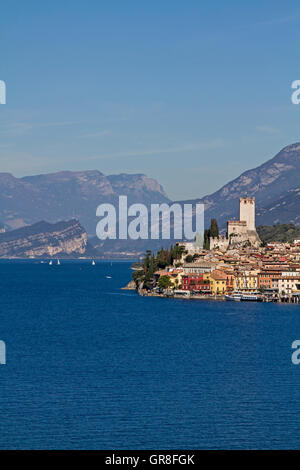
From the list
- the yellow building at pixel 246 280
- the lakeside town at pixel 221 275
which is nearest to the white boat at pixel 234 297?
the lakeside town at pixel 221 275

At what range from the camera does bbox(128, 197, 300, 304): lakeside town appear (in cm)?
9194

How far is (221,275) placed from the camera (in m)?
93.1

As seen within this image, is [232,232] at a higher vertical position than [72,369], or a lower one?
higher

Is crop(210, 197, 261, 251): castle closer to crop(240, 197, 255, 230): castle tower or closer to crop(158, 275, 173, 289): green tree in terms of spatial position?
crop(240, 197, 255, 230): castle tower

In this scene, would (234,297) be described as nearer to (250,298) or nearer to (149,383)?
(250,298)

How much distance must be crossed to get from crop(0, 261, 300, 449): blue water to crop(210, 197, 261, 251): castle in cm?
4776

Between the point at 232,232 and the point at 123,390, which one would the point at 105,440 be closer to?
the point at 123,390

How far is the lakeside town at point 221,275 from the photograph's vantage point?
302ft

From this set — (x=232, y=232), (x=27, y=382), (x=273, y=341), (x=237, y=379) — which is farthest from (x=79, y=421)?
(x=232, y=232)

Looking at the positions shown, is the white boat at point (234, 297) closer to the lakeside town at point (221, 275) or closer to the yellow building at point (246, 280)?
the lakeside town at point (221, 275)

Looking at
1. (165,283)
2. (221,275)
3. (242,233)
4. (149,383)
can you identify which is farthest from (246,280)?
(149,383)

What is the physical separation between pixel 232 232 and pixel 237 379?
81.4 metres

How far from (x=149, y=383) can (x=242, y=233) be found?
275 feet
